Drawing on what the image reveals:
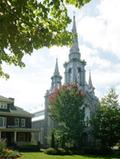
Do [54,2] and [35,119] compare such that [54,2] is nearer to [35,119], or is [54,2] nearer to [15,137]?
[15,137]

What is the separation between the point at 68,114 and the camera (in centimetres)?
5066

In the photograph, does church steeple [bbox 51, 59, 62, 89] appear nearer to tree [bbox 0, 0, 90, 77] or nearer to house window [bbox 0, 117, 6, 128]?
house window [bbox 0, 117, 6, 128]

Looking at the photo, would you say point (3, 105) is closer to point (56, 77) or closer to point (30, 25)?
point (56, 77)

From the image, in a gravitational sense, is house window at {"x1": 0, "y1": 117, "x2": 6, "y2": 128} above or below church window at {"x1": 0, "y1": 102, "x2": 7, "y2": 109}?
below

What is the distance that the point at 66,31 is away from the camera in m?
11.3

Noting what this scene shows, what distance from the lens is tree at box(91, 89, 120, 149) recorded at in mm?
50156

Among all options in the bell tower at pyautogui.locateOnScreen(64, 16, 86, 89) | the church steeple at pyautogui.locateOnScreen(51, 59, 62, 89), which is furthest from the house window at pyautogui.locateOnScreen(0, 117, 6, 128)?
the church steeple at pyautogui.locateOnScreen(51, 59, 62, 89)

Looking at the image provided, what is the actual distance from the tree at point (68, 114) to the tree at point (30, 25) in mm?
39412

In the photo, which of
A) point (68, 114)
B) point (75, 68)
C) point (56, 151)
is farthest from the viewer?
point (75, 68)

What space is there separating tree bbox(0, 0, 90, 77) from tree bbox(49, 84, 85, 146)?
3941 centimetres

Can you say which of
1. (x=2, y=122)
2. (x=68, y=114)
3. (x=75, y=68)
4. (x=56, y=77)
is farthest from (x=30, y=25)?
(x=56, y=77)

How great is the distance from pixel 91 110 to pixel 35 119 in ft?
54.1

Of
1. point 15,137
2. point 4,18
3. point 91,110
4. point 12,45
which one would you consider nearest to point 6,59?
point 12,45

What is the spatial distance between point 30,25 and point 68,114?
40662 mm
